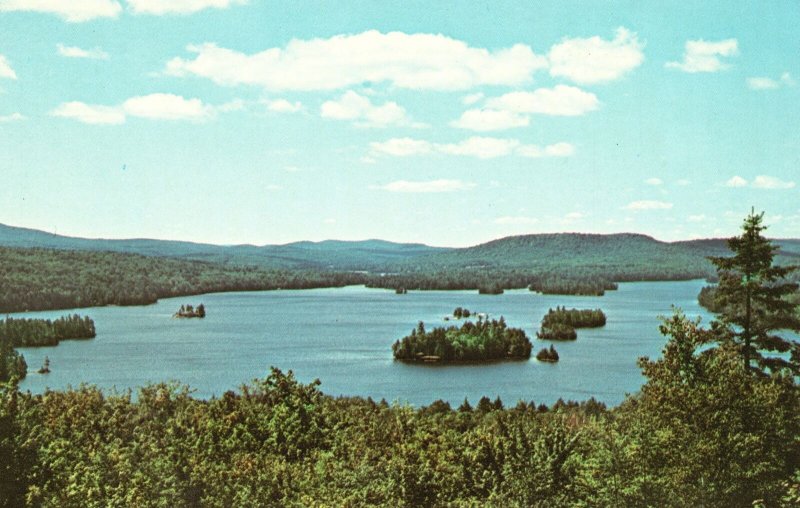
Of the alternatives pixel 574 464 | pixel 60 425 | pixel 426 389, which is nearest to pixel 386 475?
pixel 574 464

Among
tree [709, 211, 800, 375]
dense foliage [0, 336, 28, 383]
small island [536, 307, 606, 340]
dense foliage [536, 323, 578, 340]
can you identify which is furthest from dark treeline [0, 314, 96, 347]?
tree [709, 211, 800, 375]

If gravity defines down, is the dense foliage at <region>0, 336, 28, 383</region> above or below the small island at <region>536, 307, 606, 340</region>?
below

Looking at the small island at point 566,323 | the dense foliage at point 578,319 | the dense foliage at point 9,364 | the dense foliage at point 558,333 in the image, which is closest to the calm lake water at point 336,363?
the dense foliage at point 558,333

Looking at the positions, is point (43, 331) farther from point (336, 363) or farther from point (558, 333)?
point (558, 333)

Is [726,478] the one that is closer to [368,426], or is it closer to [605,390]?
[368,426]

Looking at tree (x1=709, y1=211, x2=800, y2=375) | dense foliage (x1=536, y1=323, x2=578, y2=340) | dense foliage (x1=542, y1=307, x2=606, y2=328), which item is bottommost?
dense foliage (x1=536, y1=323, x2=578, y2=340)

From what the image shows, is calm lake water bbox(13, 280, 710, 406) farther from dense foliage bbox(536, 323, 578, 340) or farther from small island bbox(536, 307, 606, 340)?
small island bbox(536, 307, 606, 340)
